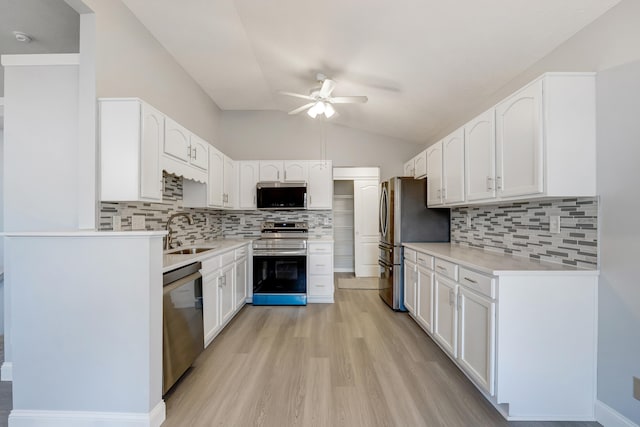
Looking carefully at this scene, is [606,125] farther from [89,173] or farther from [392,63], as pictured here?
[89,173]

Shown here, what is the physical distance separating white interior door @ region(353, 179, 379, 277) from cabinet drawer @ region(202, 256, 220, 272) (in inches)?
128

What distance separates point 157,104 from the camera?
2.74 m

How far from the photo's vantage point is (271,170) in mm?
4266

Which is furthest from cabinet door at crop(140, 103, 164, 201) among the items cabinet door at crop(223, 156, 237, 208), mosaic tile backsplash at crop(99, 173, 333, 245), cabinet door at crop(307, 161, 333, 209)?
cabinet door at crop(307, 161, 333, 209)

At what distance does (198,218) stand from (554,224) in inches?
145

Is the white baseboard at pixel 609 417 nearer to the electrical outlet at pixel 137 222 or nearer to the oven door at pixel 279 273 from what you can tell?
the oven door at pixel 279 273

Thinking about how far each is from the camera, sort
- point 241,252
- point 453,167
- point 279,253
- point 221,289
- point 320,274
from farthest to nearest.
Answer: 1. point 320,274
2. point 279,253
3. point 241,252
4. point 221,289
5. point 453,167

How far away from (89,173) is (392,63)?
264cm

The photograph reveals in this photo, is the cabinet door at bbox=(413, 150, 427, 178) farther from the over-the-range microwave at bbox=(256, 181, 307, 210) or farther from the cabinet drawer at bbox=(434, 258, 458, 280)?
the over-the-range microwave at bbox=(256, 181, 307, 210)

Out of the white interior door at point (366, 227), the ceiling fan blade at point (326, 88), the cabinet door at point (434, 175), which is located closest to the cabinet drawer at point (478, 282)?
the cabinet door at point (434, 175)

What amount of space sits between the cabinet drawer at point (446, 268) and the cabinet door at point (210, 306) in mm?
2094

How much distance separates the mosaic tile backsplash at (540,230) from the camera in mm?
1697

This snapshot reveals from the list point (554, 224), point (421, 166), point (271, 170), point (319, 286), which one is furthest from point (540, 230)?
point (271, 170)

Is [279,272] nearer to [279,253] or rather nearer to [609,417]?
[279,253]
